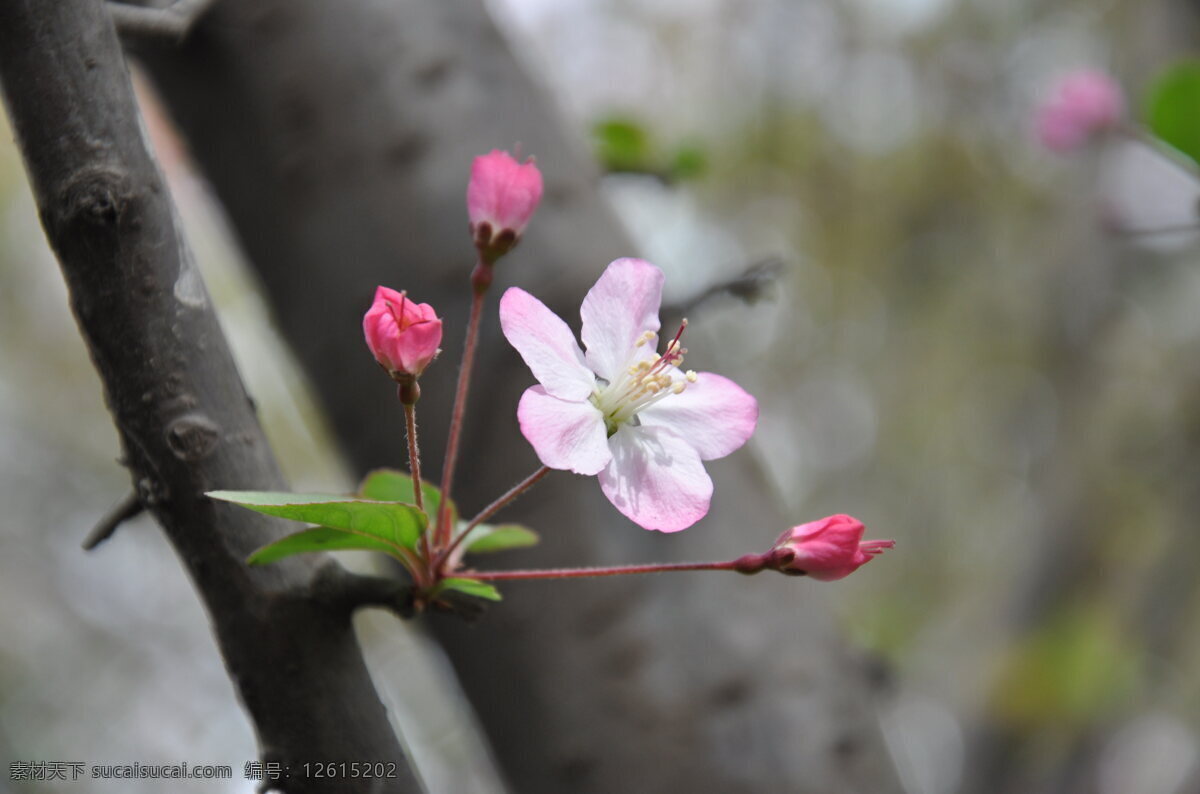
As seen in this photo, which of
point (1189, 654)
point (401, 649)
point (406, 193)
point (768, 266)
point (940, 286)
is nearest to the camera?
point (768, 266)

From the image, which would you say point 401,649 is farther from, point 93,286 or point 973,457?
point 93,286

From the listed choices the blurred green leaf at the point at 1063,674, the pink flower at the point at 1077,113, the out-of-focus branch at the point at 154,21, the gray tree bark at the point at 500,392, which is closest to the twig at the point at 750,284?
the gray tree bark at the point at 500,392

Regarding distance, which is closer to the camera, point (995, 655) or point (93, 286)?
point (93, 286)

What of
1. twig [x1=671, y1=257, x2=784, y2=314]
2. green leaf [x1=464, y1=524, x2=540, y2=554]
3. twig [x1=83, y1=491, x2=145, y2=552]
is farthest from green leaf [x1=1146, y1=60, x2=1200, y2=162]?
twig [x1=83, y1=491, x2=145, y2=552]

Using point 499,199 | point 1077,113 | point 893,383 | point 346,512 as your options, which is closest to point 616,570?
point 346,512

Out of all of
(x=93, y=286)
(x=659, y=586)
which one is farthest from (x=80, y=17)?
(x=659, y=586)

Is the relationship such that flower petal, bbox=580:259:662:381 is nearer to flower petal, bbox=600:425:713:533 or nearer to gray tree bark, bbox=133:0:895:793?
flower petal, bbox=600:425:713:533
